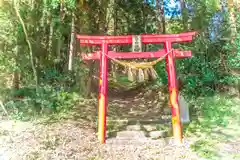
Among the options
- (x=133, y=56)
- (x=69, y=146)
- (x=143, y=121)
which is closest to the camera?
(x=69, y=146)

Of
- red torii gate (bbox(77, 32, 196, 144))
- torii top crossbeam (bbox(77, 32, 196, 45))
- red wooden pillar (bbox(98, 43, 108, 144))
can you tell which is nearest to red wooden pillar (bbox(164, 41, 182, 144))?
red torii gate (bbox(77, 32, 196, 144))

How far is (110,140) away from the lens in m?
7.54

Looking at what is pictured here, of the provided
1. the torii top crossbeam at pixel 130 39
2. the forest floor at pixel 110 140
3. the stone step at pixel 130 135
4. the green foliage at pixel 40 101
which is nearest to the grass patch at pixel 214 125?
the forest floor at pixel 110 140

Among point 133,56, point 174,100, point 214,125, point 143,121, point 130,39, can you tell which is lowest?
point 214,125

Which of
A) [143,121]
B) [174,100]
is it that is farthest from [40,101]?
[174,100]

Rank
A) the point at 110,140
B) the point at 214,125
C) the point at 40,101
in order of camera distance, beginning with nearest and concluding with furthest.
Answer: the point at 110,140
the point at 214,125
the point at 40,101

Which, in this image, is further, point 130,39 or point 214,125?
point 214,125

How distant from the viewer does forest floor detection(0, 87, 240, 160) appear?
6609mm

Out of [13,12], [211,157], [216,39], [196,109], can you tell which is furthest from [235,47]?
[13,12]

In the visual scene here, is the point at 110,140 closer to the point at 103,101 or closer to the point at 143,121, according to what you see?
the point at 103,101

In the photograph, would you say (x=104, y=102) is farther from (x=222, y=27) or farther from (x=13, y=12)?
(x=222, y=27)

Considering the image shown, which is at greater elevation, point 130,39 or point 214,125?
point 130,39

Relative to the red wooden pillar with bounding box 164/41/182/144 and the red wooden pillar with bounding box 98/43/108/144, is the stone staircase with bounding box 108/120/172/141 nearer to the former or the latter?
the red wooden pillar with bounding box 98/43/108/144

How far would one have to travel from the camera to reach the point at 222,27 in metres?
10.5
